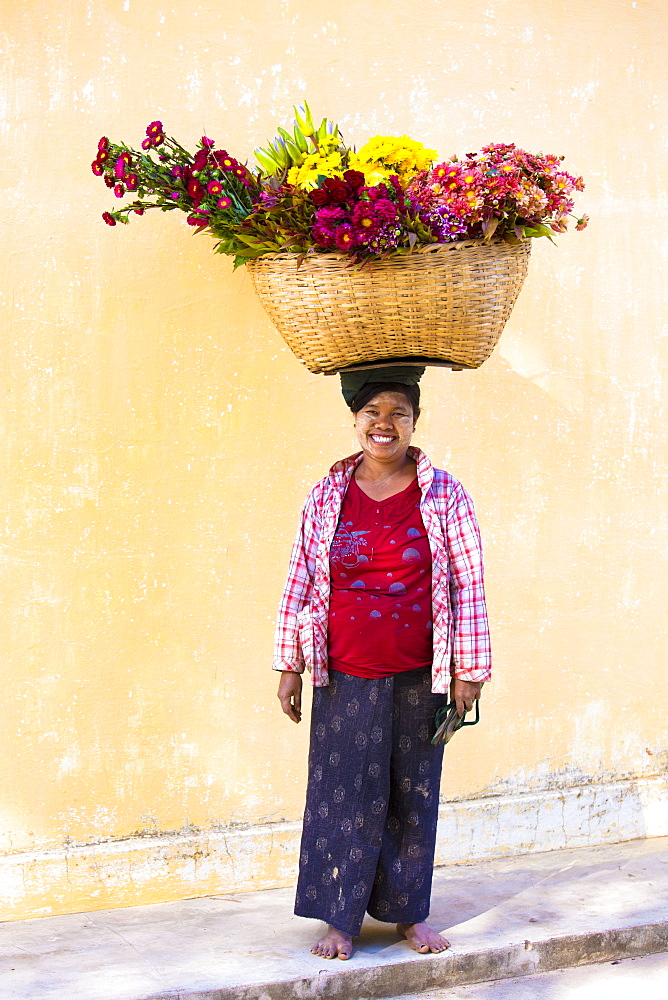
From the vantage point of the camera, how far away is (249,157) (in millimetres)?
4129

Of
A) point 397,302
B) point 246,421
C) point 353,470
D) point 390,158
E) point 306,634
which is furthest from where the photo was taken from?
point 246,421

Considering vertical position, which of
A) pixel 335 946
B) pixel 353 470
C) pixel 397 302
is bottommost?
pixel 335 946

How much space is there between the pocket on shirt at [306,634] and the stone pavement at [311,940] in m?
0.94

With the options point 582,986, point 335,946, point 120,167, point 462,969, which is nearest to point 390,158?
point 120,167

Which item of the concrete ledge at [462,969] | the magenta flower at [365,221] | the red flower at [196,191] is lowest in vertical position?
the concrete ledge at [462,969]

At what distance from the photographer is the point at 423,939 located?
370 cm

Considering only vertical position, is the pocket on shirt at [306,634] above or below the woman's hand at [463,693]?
above

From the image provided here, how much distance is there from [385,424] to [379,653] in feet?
2.27

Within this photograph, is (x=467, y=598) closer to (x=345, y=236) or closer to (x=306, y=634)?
(x=306, y=634)

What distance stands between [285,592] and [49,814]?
1.18 metres

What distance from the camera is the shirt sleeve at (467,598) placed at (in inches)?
140

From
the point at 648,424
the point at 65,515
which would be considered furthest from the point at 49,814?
the point at 648,424

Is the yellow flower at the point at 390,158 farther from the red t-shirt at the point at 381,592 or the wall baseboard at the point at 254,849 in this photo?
the wall baseboard at the point at 254,849

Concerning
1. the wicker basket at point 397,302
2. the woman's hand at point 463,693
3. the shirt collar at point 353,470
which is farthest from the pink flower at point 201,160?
the woman's hand at point 463,693
